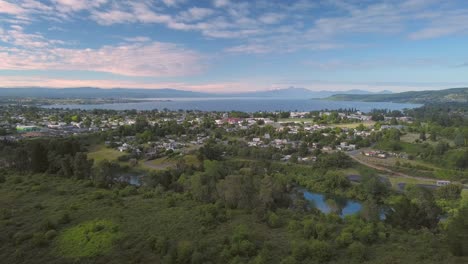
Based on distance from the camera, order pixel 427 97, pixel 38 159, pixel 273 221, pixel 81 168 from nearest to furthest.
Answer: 1. pixel 273 221
2. pixel 81 168
3. pixel 38 159
4. pixel 427 97

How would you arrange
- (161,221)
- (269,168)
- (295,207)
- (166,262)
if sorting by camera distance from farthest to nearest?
(269,168) → (295,207) → (161,221) → (166,262)

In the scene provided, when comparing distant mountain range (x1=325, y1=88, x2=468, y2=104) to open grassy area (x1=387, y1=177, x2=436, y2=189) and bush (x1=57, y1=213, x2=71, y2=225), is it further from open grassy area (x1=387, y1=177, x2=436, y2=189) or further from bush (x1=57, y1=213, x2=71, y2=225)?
bush (x1=57, y1=213, x2=71, y2=225)

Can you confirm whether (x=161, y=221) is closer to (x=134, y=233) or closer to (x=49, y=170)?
(x=134, y=233)

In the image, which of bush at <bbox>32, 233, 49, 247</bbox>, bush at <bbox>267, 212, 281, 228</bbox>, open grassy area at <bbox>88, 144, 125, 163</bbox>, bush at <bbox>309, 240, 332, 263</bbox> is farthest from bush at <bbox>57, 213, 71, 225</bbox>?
open grassy area at <bbox>88, 144, 125, 163</bbox>

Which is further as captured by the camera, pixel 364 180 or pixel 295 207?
pixel 364 180

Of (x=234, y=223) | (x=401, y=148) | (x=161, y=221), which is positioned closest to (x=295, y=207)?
(x=234, y=223)

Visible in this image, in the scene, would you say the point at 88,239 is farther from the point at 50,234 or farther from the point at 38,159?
the point at 38,159

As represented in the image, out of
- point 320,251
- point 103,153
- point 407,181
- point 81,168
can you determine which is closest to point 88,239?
point 320,251

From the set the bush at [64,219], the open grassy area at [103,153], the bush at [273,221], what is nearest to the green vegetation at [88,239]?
the bush at [64,219]

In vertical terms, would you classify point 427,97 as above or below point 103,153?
above
